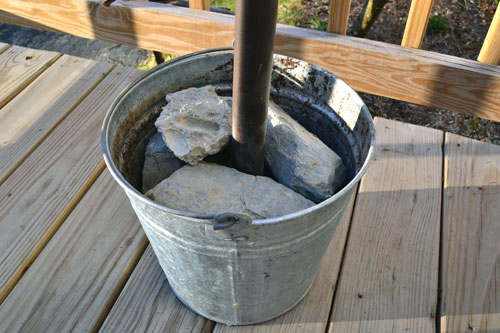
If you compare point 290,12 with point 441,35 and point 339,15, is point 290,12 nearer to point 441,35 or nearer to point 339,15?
point 441,35

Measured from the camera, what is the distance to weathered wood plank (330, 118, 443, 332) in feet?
4.63

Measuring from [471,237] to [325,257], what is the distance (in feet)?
1.81

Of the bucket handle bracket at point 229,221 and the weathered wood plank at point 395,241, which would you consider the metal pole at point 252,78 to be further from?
the weathered wood plank at point 395,241

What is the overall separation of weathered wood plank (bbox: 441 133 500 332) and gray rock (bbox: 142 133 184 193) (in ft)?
3.27

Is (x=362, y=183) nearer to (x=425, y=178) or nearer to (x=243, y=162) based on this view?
(x=425, y=178)

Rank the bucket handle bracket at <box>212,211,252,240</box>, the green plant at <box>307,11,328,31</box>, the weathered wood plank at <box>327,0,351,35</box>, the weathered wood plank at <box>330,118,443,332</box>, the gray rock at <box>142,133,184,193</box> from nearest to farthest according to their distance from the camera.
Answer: the bucket handle bracket at <box>212,211,252,240</box> → the gray rock at <box>142,133,184,193</box> → the weathered wood plank at <box>330,118,443,332</box> → the weathered wood plank at <box>327,0,351,35</box> → the green plant at <box>307,11,328,31</box>

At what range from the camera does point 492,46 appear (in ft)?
5.69

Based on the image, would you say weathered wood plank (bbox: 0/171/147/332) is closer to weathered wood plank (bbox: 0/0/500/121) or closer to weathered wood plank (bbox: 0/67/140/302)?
weathered wood plank (bbox: 0/67/140/302)

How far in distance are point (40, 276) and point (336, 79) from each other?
118cm

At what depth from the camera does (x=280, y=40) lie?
1.96 m

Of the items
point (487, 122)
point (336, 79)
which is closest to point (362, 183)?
point (336, 79)

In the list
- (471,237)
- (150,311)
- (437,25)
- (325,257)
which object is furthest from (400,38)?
(150,311)

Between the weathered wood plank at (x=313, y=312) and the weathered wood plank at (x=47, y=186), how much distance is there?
75cm

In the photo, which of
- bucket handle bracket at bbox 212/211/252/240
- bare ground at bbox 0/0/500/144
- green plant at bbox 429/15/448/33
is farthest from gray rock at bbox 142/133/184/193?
green plant at bbox 429/15/448/33
